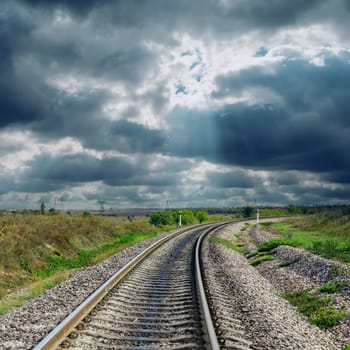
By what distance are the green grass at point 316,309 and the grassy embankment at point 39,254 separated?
23.3 ft

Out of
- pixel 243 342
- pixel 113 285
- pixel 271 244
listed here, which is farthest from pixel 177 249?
pixel 243 342

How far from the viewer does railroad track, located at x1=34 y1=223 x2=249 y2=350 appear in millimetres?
5914

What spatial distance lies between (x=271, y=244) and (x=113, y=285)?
13204 millimetres

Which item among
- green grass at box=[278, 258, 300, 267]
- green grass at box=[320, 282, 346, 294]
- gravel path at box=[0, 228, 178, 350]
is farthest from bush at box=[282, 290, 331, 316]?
gravel path at box=[0, 228, 178, 350]

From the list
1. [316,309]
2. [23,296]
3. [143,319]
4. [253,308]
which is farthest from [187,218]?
[143,319]

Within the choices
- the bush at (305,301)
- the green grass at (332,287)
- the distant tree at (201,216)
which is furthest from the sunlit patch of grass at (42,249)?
the distant tree at (201,216)

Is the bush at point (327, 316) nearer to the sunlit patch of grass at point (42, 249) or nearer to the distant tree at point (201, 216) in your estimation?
the sunlit patch of grass at point (42, 249)

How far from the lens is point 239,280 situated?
1179 cm

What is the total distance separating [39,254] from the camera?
668 inches

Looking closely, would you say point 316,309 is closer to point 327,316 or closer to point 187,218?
point 327,316

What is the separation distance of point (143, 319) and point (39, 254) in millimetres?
11000

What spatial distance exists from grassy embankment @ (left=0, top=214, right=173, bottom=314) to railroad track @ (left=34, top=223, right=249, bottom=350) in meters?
2.67

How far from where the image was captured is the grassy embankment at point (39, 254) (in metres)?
12.4

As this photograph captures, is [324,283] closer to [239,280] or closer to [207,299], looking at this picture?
[239,280]
